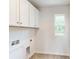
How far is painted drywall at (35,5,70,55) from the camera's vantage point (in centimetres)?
437

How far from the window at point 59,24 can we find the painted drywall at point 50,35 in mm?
144

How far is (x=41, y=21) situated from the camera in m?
4.57

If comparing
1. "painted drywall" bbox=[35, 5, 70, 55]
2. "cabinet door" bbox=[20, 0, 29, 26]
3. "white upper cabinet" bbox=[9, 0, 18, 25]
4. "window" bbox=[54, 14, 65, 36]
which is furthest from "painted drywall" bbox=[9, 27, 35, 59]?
"window" bbox=[54, 14, 65, 36]

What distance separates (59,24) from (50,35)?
0.67 metres

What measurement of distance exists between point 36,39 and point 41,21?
909 millimetres

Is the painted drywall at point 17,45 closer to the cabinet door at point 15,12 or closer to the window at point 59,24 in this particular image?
the cabinet door at point 15,12

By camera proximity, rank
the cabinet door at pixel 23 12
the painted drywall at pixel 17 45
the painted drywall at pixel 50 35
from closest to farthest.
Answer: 1. the cabinet door at pixel 23 12
2. the painted drywall at pixel 17 45
3. the painted drywall at pixel 50 35

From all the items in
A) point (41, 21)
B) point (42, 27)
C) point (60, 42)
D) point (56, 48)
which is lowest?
point (56, 48)

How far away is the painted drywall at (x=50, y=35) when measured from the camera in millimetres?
4371

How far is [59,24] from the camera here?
14.8 feet

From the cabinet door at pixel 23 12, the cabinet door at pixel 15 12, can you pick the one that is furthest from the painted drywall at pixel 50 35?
the cabinet door at pixel 15 12

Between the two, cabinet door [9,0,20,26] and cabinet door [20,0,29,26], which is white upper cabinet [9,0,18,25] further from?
cabinet door [20,0,29,26]
